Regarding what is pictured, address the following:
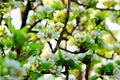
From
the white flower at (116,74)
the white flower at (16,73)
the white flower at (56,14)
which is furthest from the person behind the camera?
the white flower at (56,14)

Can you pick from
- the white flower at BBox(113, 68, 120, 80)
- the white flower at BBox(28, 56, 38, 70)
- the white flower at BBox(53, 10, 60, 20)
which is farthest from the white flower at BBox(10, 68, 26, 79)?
the white flower at BBox(53, 10, 60, 20)

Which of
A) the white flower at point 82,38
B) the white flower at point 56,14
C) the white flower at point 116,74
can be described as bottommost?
the white flower at point 116,74

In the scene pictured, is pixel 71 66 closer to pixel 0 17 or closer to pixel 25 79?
pixel 25 79

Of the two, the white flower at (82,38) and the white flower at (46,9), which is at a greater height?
the white flower at (46,9)

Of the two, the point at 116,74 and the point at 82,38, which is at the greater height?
the point at 82,38

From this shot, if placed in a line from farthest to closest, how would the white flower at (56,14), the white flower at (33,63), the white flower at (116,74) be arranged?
the white flower at (56,14) < the white flower at (116,74) < the white flower at (33,63)

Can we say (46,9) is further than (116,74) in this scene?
Yes

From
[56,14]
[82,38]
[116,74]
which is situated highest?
[56,14]

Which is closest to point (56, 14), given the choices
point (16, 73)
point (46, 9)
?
point (46, 9)

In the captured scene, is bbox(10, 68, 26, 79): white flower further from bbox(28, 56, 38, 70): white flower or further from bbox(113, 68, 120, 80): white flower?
bbox(113, 68, 120, 80): white flower

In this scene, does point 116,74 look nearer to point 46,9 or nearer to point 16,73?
point 46,9

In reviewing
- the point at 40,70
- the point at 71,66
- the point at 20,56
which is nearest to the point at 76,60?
the point at 71,66

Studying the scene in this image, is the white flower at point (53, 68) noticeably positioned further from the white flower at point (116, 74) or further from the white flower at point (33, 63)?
the white flower at point (116, 74)

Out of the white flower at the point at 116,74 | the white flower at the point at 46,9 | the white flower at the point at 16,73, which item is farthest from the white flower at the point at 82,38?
the white flower at the point at 16,73
